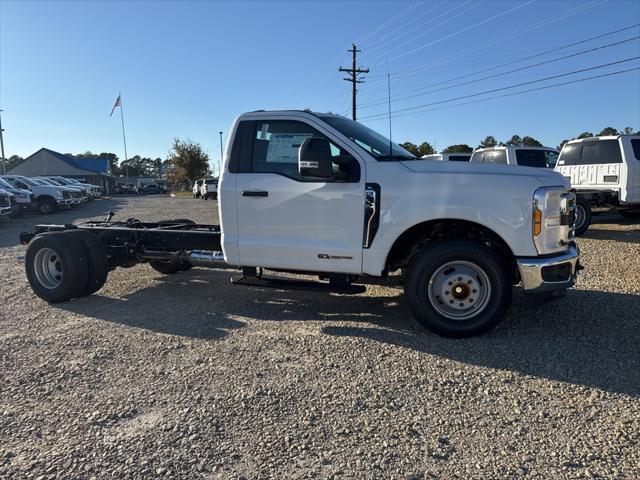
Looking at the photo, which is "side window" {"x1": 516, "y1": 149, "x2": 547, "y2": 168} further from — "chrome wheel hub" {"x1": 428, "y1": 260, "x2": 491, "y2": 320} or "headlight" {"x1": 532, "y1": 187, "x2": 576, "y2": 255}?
"chrome wheel hub" {"x1": 428, "y1": 260, "x2": 491, "y2": 320}

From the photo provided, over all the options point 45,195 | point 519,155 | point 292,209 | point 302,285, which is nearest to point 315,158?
point 292,209

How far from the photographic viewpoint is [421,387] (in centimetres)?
345

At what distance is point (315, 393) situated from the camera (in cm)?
339

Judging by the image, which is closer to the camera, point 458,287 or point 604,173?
point 458,287

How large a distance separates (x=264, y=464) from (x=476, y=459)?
3.88 feet

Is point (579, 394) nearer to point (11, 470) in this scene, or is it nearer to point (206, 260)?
point (11, 470)

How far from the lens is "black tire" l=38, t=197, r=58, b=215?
21.4 m

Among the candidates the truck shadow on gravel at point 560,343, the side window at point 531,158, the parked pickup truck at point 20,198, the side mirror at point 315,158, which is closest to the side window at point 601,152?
the side window at point 531,158

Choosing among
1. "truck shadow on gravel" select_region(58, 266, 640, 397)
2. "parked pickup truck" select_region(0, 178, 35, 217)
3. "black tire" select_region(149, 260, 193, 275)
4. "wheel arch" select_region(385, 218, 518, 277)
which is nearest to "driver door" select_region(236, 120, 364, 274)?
"wheel arch" select_region(385, 218, 518, 277)

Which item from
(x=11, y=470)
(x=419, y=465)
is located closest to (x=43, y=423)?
(x=11, y=470)

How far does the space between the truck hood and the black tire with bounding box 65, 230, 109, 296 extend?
4.08 metres

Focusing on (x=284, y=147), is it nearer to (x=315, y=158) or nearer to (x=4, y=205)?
(x=315, y=158)

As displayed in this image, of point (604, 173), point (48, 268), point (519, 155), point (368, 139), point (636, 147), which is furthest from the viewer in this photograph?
point (519, 155)

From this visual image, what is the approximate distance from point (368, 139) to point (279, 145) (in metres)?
0.96
